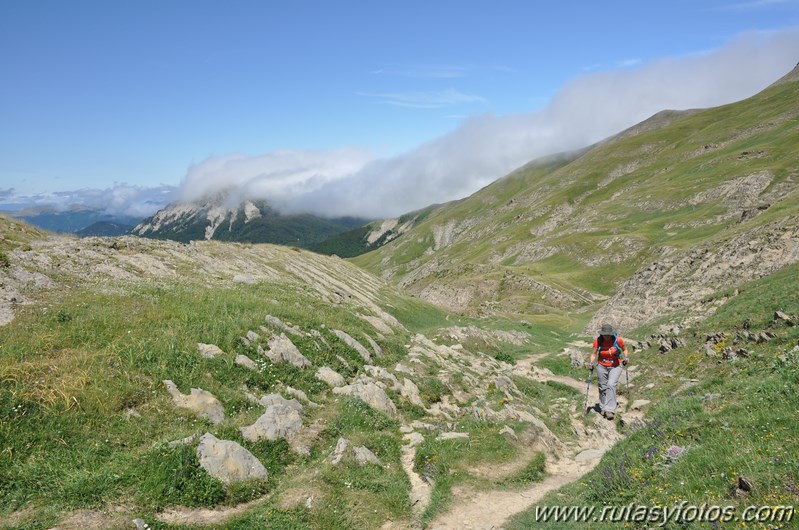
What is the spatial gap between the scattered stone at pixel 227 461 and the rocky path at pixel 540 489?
4.99 m

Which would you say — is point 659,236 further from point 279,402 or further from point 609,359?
point 279,402

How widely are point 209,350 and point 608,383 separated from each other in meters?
16.9

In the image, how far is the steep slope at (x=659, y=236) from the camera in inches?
1737

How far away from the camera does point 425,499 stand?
467 inches

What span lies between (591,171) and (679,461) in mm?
214835

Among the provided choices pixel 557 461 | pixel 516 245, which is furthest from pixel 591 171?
pixel 557 461

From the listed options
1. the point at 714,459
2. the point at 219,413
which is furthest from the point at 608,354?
the point at 219,413

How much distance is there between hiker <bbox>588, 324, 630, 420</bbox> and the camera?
17.4 m

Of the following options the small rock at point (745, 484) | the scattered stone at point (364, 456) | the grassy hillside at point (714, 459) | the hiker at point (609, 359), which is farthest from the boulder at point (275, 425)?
the hiker at point (609, 359)

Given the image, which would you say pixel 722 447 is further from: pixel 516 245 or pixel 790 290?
pixel 516 245

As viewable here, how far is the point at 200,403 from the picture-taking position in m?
13.3

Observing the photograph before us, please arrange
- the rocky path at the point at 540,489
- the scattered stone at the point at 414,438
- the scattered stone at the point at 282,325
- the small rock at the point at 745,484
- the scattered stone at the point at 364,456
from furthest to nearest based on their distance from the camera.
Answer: the scattered stone at the point at 282,325
the scattered stone at the point at 414,438
the scattered stone at the point at 364,456
the rocky path at the point at 540,489
the small rock at the point at 745,484

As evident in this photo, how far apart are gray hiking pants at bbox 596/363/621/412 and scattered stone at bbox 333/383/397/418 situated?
921 centimetres

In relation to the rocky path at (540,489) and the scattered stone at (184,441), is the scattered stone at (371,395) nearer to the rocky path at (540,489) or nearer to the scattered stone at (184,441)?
the rocky path at (540,489)
